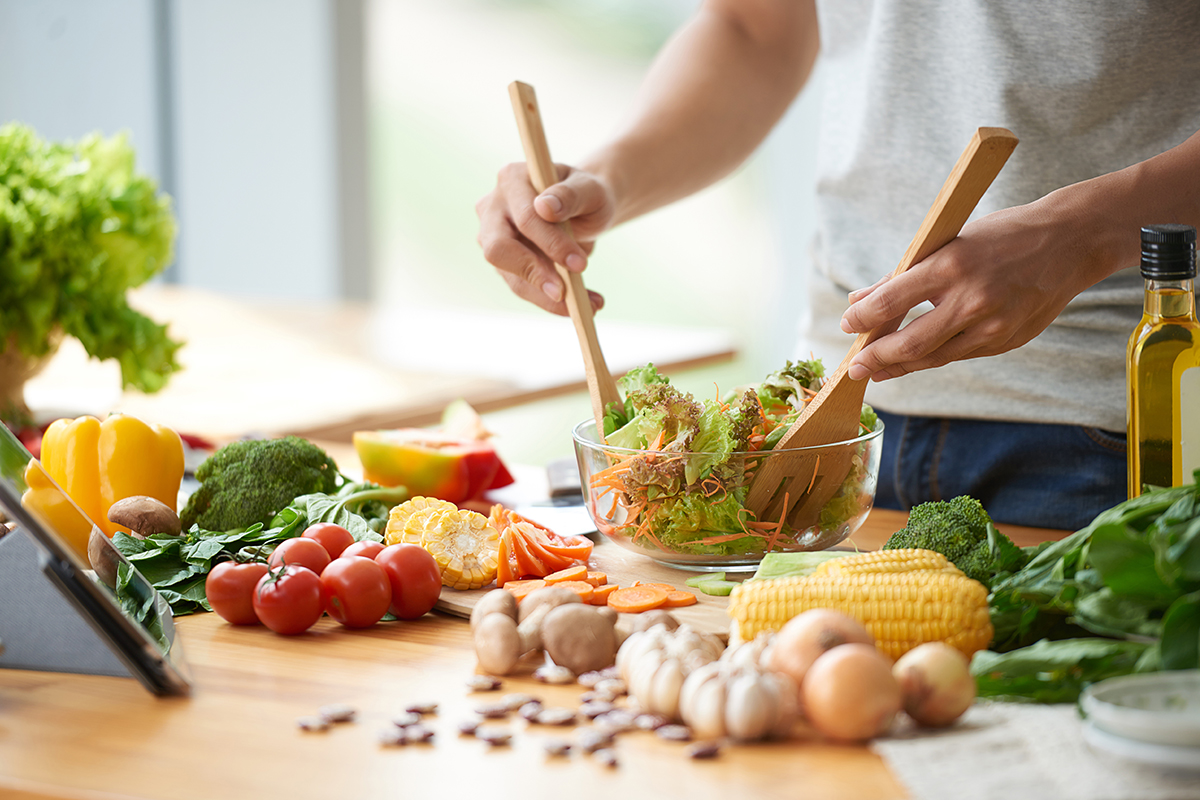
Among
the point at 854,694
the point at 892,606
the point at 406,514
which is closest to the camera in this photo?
the point at 854,694

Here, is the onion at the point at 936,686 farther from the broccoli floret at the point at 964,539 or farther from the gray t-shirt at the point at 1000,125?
the gray t-shirt at the point at 1000,125

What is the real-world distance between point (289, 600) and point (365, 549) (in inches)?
4.2

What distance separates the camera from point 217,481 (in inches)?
54.1

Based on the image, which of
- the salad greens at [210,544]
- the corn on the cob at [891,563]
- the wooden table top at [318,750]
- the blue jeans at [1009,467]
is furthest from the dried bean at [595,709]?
the blue jeans at [1009,467]

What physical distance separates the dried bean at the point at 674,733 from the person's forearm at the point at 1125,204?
656mm

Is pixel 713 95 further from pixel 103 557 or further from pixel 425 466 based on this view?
pixel 103 557

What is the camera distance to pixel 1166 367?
1057 mm

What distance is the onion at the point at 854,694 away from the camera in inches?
30.9

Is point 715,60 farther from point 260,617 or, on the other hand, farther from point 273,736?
point 273,736

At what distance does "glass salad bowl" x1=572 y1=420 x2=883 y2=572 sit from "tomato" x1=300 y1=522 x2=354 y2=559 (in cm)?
27

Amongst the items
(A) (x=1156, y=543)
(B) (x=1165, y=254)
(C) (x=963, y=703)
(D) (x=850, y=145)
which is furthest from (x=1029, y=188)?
(C) (x=963, y=703)

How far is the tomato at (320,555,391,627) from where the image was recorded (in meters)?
1.07

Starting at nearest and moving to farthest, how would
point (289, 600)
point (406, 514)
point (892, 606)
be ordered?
point (892, 606) < point (289, 600) < point (406, 514)

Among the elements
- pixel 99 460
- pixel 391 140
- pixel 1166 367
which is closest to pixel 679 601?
pixel 1166 367
